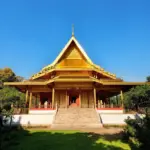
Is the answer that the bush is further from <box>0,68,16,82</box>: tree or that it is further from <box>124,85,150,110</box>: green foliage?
<box>0,68,16,82</box>: tree

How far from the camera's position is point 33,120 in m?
20.7

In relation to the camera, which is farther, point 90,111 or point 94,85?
point 94,85

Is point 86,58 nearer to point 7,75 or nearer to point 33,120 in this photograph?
point 33,120

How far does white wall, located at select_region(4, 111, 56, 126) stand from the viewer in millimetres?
20312

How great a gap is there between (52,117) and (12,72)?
38.6 meters

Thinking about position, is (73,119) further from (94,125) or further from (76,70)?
(76,70)

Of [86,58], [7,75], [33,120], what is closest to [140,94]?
[86,58]

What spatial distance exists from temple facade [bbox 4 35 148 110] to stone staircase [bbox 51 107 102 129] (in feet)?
7.59

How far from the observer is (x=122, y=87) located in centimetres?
2523

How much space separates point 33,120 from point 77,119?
13.7ft

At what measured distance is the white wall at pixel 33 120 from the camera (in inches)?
800

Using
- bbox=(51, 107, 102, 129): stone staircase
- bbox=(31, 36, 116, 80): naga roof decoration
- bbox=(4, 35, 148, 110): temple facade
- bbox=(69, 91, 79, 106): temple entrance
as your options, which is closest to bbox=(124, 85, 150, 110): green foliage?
bbox=(4, 35, 148, 110): temple facade

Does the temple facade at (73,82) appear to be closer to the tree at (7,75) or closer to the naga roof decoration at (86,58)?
the naga roof decoration at (86,58)

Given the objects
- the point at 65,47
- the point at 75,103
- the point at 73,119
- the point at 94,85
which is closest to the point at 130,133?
the point at 73,119
